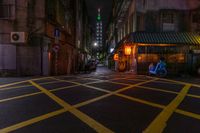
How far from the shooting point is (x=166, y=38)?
88.7ft

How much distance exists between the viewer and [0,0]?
23.3m

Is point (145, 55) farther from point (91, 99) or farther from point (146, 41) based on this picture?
point (91, 99)

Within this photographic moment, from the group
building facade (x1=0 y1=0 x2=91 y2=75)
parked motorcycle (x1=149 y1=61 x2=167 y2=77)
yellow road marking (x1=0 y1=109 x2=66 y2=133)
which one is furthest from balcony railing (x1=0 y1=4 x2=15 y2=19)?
yellow road marking (x1=0 y1=109 x2=66 y2=133)

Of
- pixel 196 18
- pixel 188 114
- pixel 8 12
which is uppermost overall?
pixel 196 18

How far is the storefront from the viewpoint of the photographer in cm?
2686

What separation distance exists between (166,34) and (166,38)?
908mm

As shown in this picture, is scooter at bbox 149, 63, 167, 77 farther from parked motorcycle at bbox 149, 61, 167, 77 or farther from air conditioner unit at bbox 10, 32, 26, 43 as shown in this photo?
air conditioner unit at bbox 10, 32, 26, 43

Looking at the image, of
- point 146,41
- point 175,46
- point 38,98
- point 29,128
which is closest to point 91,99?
point 38,98

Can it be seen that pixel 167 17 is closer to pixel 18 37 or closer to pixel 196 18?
pixel 196 18

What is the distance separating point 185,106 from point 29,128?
531cm

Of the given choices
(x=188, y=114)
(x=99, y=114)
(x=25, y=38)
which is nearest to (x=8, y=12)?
(x=25, y=38)

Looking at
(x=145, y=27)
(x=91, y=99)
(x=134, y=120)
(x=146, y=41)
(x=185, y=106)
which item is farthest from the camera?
(x=145, y=27)

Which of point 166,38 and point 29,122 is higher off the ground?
point 166,38

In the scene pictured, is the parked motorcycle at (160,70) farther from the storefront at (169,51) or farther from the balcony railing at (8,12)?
the balcony railing at (8,12)
